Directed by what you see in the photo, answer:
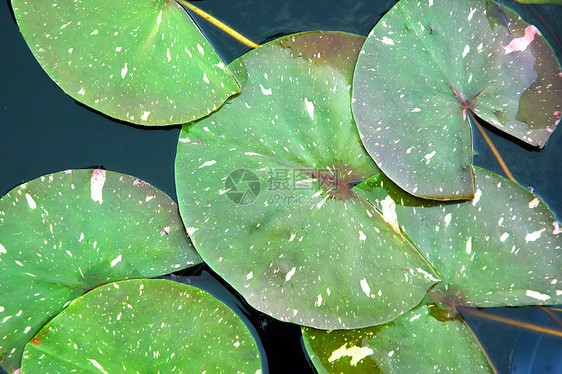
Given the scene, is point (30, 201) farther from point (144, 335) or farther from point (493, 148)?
point (493, 148)

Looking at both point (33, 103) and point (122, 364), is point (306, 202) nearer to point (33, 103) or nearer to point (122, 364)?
point (122, 364)

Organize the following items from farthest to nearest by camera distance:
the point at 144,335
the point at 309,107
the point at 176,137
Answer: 1. the point at 176,137
2. the point at 309,107
3. the point at 144,335

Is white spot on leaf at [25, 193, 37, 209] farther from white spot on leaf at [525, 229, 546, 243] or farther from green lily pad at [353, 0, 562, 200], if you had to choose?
white spot on leaf at [525, 229, 546, 243]

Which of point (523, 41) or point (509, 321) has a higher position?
point (523, 41)

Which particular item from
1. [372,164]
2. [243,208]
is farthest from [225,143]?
[372,164]

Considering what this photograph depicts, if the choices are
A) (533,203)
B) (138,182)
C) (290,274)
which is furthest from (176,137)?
(533,203)

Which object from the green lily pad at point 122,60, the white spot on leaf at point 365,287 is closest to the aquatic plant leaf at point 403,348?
the white spot on leaf at point 365,287
